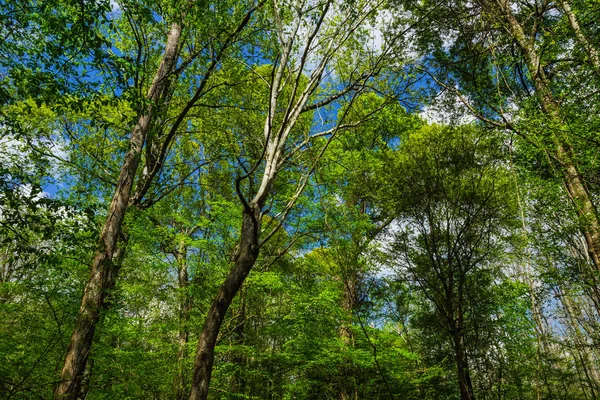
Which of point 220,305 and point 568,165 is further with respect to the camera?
point 568,165

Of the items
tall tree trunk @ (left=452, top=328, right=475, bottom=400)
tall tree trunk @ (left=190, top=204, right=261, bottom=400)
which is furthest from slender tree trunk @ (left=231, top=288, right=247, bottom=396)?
tall tree trunk @ (left=190, top=204, right=261, bottom=400)

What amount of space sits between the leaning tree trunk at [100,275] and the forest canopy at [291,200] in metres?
0.03

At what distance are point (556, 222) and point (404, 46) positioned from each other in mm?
6916

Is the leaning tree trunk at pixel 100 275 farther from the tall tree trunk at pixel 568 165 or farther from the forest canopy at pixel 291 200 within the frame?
the tall tree trunk at pixel 568 165

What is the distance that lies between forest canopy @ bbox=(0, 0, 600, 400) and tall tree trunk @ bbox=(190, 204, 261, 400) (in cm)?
2

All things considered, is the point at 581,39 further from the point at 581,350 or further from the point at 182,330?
the point at 182,330

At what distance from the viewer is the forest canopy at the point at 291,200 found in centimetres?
385

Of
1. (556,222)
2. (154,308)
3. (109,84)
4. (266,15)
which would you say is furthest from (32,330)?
(556,222)

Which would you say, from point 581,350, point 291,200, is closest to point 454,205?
point 581,350

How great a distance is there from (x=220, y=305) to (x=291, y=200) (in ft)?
4.31

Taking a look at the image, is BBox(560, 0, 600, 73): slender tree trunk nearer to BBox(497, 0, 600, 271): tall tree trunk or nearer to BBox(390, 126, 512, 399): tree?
BBox(497, 0, 600, 271): tall tree trunk

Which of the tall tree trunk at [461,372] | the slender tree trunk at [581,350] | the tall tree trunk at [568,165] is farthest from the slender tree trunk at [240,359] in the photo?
the slender tree trunk at [581,350]

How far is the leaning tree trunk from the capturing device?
4.07 meters

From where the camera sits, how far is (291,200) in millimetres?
3703
